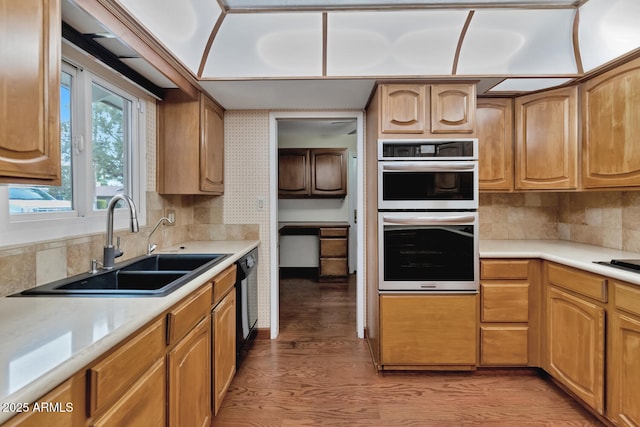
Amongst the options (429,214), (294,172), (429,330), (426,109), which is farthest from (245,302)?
(294,172)

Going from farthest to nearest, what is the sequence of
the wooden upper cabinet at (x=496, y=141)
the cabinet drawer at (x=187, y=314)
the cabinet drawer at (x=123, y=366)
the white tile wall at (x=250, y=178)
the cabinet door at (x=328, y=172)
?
the cabinet door at (x=328, y=172), the white tile wall at (x=250, y=178), the wooden upper cabinet at (x=496, y=141), the cabinet drawer at (x=187, y=314), the cabinet drawer at (x=123, y=366)

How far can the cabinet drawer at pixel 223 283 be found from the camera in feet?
5.86

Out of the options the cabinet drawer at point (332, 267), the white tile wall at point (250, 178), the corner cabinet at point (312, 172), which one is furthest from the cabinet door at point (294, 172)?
the white tile wall at point (250, 178)

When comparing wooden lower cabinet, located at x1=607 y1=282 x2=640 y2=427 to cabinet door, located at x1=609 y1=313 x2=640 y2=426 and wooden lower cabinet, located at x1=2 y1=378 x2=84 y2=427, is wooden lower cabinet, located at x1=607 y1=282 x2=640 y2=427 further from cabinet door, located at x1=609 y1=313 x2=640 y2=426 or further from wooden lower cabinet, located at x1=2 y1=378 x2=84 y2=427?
wooden lower cabinet, located at x1=2 y1=378 x2=84 y2=427

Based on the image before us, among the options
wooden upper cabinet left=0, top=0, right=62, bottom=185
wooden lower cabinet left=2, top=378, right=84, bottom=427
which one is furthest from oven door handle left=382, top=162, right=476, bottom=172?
wooden lower cabinet left=2, top=378, right=84, bottom=427

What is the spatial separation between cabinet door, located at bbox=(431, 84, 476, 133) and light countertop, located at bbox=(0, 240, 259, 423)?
192cm

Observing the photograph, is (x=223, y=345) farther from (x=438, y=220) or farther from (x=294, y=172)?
(x=294, y=172)

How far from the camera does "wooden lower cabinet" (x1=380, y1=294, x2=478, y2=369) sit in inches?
89.9

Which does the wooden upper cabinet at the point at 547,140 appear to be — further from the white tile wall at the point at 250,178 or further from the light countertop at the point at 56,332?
the light countertop at the point at 56,332

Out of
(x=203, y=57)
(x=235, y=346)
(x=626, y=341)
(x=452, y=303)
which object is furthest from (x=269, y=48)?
(x=626, y=341)

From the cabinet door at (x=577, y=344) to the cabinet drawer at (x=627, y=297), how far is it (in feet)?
0.42

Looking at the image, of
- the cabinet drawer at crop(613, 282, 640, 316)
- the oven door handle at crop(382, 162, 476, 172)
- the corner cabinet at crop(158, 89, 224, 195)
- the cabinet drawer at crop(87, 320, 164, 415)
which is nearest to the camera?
the cabinet drawer at crop(87, 320, 164, 415)

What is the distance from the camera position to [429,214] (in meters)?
2.27

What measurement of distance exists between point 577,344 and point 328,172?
394 centimetres
